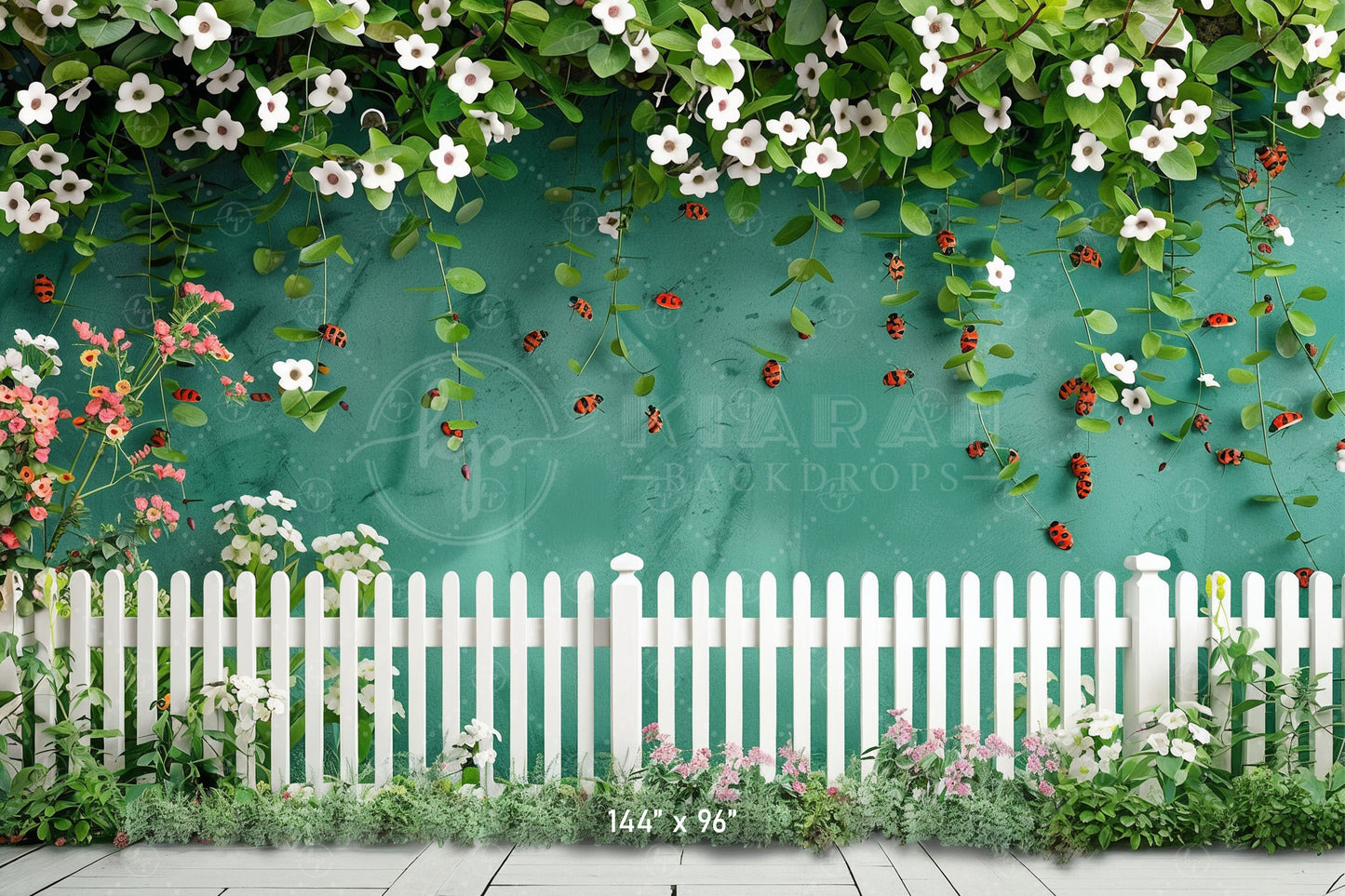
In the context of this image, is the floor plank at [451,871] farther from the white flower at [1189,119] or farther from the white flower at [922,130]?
the white flower at [1189,119]

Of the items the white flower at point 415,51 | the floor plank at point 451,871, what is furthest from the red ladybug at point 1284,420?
the white flower at point 415,51

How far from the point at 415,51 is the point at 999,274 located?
2.07m

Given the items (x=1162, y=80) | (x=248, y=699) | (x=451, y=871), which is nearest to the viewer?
(x=451, y=871)

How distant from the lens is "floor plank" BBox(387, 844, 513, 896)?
2082 mm

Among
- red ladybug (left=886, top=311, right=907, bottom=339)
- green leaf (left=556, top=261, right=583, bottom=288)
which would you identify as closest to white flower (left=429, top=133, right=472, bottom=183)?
green leaf (left=556, top=261, right=583, bottom=288)

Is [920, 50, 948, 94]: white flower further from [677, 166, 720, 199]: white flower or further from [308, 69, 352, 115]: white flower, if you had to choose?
[308, 69, 352, 115]: white flower

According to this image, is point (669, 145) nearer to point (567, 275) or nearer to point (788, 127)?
point (788, 127)

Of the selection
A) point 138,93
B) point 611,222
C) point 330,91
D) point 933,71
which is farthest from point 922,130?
point 138,93

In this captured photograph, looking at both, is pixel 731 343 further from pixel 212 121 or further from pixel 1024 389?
pixel 212 121

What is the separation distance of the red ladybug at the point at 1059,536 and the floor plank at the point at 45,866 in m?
3.22

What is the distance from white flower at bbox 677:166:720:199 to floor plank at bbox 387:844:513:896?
2153 millimetres

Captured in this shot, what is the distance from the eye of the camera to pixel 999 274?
9.52 ft

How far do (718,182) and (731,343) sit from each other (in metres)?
0.63

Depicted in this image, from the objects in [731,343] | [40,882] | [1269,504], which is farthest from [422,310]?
[1269,504]
